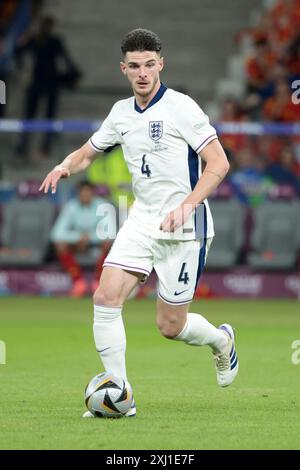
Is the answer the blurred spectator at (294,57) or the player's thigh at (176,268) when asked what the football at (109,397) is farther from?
the blurred spectator at (294,57)

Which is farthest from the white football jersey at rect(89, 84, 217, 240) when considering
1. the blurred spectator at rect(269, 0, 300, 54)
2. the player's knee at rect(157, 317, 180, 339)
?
the blurred spectator at rect(269, 0, 300, 54)

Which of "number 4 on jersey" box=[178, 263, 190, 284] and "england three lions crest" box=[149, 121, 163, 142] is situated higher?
"england three lions crest" box=[149, 121, 163, 142]

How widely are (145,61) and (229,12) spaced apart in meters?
17.7

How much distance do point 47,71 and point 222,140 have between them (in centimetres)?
424

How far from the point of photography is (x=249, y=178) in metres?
19.9

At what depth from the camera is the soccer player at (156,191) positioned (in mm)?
8469

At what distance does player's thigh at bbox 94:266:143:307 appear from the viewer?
8.41 metres

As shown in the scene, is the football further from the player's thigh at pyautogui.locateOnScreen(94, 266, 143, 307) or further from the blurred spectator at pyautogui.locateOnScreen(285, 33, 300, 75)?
the blurred spectator at pyautogui.locateOnScreen(285, 33, 300, 75)

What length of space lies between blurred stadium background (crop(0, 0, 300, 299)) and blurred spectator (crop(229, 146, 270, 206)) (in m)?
0.02

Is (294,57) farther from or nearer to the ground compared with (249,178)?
farther from the ground

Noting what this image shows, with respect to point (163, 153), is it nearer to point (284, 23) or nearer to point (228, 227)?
point (228, 227)

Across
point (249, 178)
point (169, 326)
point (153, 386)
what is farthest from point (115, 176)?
point (169, 326)

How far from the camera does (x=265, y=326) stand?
50.1ft

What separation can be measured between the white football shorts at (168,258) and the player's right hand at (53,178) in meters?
0.55
